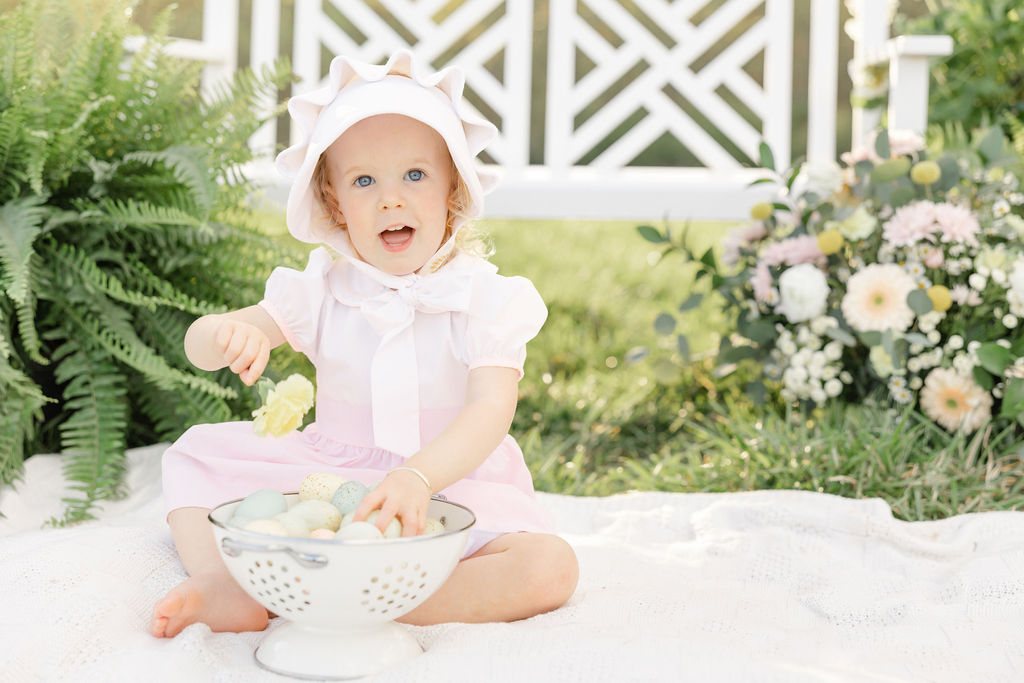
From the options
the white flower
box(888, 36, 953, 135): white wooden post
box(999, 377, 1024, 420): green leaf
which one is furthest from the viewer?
box(888, 36, 953, 135): white wooden post

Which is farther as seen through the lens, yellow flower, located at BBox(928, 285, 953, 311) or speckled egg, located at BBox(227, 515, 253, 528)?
yellow flower, located at BBox(928, 285, 953, 311)

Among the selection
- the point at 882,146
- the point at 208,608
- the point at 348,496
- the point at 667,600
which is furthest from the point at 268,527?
the point at 882,146

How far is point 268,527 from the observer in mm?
1357

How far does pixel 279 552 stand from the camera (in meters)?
1.30

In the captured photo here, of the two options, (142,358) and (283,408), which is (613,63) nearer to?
(142,358)

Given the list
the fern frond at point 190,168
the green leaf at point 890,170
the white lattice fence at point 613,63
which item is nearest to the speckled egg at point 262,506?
the fern frond at point 190,168

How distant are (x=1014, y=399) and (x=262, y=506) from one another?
1.82m

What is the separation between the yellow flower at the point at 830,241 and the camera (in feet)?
9.15

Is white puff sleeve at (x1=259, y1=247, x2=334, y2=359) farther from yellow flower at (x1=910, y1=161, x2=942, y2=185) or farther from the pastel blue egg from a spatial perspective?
yellow flower at (x1=910, y1=161, x2=942, y2=185)

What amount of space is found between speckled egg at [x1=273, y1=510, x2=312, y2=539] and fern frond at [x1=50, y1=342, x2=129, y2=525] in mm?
906

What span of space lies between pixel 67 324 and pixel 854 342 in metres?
1.92

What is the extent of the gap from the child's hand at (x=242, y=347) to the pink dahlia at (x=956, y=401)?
178cm

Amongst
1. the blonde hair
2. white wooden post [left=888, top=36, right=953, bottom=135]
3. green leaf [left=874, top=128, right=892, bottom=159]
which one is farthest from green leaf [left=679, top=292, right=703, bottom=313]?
the blonde hair

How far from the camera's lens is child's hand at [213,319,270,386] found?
1.59 meters
